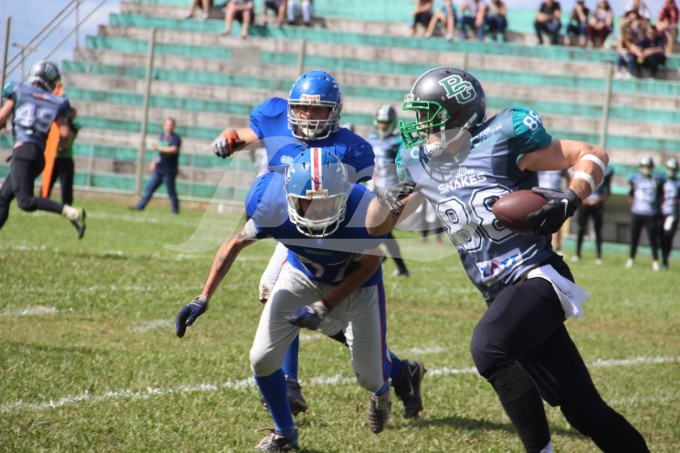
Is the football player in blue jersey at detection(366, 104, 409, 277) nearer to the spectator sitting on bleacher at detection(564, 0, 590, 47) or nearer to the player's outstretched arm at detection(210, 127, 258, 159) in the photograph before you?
the player's outstretched arm at detection(210, 127, 258, 159)

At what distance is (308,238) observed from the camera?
3.85m

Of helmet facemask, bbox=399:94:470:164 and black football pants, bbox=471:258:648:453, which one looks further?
helmet facemask, bbox=399:94:470:164

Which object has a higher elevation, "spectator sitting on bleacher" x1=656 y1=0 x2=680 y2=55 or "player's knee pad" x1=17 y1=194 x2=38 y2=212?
"spectator sitting on bleacher" x1=656 y1=0 x2=680 y2=55

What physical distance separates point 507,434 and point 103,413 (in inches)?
76.8

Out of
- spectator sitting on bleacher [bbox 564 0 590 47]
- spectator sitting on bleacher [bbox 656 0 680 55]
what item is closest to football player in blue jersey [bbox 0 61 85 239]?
spectator sitting on bleacher [bbox 564 0 590 47]

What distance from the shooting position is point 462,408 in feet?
16.6

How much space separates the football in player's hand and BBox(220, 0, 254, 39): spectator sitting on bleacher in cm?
1845

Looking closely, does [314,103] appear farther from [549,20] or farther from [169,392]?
[549,20]

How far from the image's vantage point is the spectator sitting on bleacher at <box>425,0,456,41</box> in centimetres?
2102

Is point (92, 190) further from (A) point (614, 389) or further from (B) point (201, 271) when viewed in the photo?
(A) point (614, 389)

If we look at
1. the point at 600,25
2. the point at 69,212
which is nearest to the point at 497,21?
the point at 600,25

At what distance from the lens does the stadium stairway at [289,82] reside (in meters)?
18.6

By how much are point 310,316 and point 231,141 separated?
1.16 meters

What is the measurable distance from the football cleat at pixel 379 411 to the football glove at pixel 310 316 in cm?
60
